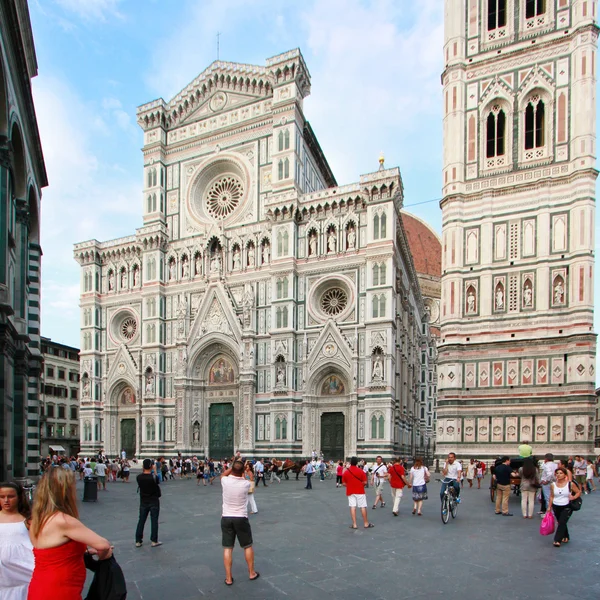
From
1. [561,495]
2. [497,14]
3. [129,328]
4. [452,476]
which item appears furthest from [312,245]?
[561,495]

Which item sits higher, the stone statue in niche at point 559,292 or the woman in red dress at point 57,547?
the stone statue in niche at point 559,292

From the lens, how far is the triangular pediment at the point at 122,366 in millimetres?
42344

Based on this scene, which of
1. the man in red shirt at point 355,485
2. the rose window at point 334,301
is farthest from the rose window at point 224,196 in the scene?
the man in red shirt at point 355,485

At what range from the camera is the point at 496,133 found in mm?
34156

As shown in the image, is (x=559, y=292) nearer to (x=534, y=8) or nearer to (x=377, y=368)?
(x=377, y=368)

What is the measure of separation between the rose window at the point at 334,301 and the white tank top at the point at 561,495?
26620mm

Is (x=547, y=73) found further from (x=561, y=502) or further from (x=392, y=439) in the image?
(x=561, y=502)

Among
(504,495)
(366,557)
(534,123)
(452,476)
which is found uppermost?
(534,123)

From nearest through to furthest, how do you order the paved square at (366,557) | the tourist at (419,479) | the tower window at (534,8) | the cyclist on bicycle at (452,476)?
the paved square at (366,557) < the cyclist on bicycle at (452,476) < the tourist at (419,479) < the tower window at (534,8)

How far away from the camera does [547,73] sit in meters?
33.0

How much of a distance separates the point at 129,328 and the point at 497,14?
1348 inches

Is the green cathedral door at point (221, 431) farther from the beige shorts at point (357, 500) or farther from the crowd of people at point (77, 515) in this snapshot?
the beige shorts at point (357, 500)

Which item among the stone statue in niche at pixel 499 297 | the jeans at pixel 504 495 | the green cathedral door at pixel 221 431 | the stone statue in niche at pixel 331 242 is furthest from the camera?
the green cathedral door at pixel 221 431

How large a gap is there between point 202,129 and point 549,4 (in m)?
25.0
